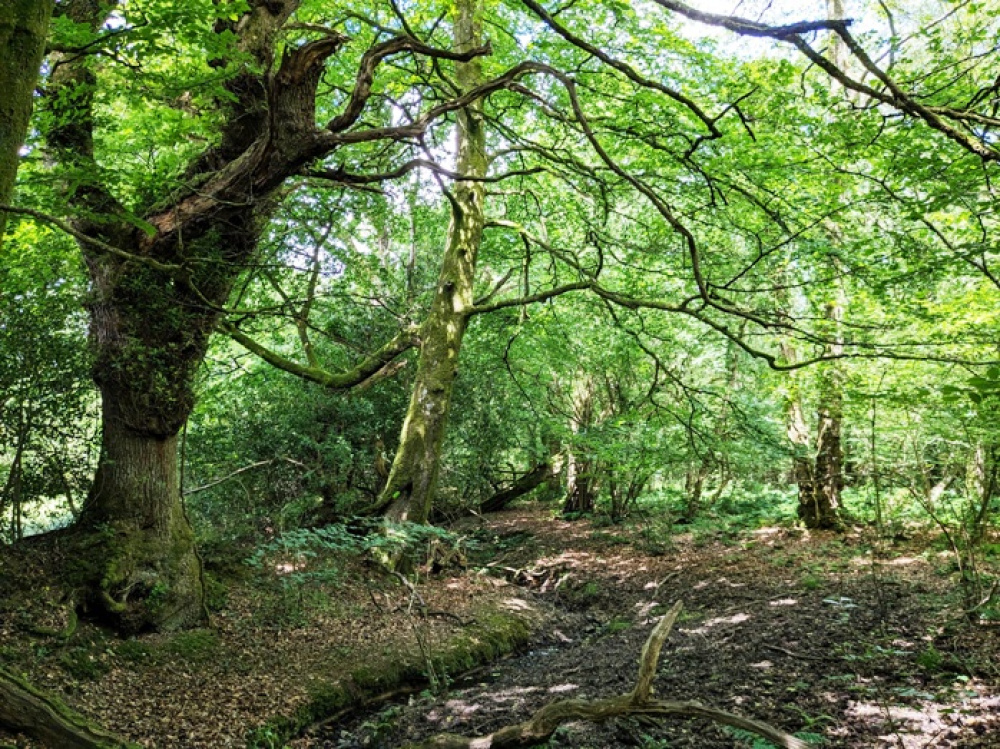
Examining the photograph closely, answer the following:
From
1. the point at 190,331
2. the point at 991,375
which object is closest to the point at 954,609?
the point at 991,375

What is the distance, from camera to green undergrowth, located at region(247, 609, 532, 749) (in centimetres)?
501

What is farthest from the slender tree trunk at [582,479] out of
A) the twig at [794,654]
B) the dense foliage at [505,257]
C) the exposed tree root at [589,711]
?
the exposed tree root at [589,711]

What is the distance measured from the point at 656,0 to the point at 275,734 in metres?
5.35

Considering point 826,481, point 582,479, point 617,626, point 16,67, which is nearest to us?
point 16,67

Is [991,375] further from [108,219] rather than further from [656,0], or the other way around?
[108,219]

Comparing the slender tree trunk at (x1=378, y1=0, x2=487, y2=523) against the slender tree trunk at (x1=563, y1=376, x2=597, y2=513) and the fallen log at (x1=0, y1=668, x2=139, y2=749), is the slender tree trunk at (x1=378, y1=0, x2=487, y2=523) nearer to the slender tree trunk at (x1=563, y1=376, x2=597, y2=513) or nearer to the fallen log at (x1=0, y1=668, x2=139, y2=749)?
the fallen log at (x1=0, y1=668, x2=139, y2=749)

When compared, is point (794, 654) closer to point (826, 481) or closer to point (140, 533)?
point (140, 533)

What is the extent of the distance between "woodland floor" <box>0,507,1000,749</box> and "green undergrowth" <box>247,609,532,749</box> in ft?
0.31

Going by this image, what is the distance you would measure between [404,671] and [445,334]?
4271 millimetres

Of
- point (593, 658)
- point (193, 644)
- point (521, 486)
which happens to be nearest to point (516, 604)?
point (593, 658)

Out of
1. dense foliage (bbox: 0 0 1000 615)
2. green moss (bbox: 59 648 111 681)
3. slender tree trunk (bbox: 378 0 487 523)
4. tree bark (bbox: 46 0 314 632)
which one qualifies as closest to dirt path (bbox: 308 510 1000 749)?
dense foliage (bbox: 0 0 1000 615)

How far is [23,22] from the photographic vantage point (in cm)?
224

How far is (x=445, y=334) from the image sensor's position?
8844 millimetres

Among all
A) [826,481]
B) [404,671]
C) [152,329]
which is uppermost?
[152,329]
